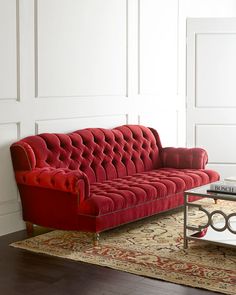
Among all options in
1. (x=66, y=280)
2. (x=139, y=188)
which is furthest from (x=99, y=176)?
(x=66, y=280)

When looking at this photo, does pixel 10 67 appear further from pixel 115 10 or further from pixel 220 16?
pixel 220 16

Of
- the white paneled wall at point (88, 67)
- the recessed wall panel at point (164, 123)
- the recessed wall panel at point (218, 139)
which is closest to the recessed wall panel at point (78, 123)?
the white paneled wall at point (88, 67)

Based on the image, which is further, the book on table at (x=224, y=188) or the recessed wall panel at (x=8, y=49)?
the recessed wall panel at (x=8, y=49)

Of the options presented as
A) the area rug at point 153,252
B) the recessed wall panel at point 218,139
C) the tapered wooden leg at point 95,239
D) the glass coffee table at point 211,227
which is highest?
the recessed wall panel at point 218,139

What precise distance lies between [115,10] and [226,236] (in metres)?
2.95

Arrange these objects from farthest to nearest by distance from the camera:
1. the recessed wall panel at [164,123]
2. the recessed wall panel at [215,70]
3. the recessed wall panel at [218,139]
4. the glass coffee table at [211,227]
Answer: the recessed wall panel at [218,139] → the recessed wall panel at [215,70] → the recessed wall panel at [164,123] → the glass coffee table at [211,227]

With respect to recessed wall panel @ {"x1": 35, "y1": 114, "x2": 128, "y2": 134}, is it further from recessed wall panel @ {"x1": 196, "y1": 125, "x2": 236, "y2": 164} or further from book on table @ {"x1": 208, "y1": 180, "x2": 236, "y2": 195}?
book on table @ {"x1": 208, "y1": 180, "x2": 236, "y2": 195}

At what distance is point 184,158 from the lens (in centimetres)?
657

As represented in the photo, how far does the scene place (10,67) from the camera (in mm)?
5355

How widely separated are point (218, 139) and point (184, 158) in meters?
1.33

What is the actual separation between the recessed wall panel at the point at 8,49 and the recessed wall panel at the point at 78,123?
46cm

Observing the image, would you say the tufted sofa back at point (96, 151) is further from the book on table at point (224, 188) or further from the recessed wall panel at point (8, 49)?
the book on table at point (224, 188)

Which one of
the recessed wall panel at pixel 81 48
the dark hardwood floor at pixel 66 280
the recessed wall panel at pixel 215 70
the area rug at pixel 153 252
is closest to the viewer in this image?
the dark hardwood floor at pixel 66 280

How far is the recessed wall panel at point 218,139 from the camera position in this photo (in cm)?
773
